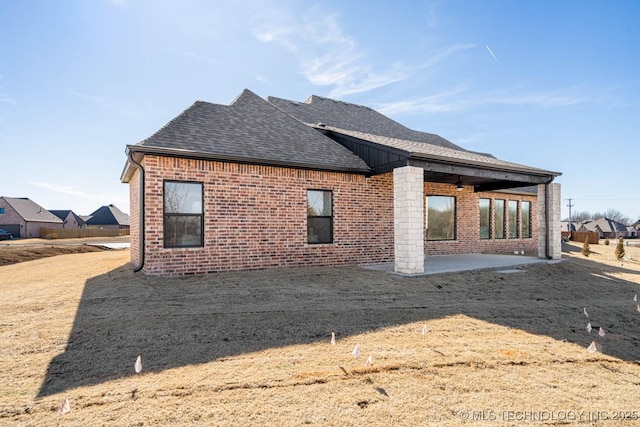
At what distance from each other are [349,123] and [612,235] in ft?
259

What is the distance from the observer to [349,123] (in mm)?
15539

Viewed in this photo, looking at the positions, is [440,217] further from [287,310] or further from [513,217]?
[287,310]

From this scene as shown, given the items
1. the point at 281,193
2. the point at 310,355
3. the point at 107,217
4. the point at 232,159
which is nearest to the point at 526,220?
the point at 281,193

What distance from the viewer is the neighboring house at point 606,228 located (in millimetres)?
67875

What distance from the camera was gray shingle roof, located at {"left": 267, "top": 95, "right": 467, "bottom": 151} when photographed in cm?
1479

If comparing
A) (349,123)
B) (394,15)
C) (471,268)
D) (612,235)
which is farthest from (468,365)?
(612,235)

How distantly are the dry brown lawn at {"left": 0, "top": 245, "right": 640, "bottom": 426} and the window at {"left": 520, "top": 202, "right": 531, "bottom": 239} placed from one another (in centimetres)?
1044

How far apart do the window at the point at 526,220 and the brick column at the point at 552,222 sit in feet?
16.8

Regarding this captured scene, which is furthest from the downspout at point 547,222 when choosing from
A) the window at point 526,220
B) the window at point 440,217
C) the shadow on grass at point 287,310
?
the window at point 526,220

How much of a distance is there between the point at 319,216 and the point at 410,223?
2.91 m

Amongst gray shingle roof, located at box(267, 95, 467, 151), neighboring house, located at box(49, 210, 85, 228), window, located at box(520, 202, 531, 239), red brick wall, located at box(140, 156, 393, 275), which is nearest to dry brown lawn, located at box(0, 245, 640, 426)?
red brick wall, located at box(140, 156, 393, 275)

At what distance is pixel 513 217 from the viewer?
16766mm

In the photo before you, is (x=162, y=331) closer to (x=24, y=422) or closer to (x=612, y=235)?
(x=24, y=422)

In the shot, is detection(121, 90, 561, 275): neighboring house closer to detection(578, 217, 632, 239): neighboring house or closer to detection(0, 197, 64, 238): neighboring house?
detection(0, 197, 64, 238): neighboring house
